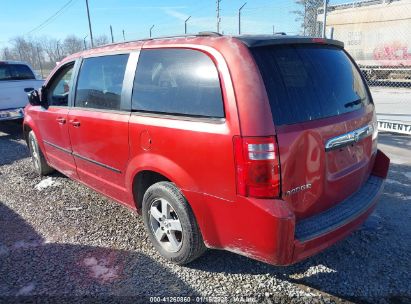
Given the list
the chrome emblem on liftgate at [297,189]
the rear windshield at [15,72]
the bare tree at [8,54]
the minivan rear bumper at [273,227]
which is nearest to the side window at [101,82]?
the minivan rear bumper at [273,227]

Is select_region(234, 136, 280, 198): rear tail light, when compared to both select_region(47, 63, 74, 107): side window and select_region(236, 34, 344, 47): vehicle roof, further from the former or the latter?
select_region(47, 63, 74, 107): side window

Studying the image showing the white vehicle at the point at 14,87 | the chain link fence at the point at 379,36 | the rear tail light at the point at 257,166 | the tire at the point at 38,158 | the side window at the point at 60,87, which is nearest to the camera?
the rear tail light at the point at 257,166

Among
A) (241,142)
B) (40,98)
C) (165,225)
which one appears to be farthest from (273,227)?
(40,98)

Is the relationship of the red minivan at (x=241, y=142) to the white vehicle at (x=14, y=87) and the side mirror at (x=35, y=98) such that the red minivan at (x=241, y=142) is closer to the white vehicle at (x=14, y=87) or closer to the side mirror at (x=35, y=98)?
the side mirror at (x=35, y=98)

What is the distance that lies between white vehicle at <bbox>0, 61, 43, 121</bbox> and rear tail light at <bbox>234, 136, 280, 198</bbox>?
26.2 ft

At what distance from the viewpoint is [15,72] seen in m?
9.60

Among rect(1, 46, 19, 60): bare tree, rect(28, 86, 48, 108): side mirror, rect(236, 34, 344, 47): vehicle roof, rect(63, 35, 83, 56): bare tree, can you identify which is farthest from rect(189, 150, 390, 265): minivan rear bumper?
rect(1, 46, 19, 60): bare tree

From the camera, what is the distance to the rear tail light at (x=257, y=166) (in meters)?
2.29

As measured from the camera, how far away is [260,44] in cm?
249

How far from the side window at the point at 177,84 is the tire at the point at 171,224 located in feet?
2.20

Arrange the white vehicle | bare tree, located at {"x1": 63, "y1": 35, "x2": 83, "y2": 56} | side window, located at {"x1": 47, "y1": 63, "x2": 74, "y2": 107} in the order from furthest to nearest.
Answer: bare tree, located at {"x1": 63, "y1": 35, "x2": 83, "y2": 56}
the white vehicle
side window, located at {"x1": 47, "y1": 63, "x2": 74, "y2": 107}

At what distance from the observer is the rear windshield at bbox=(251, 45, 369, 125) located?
2.40 meters

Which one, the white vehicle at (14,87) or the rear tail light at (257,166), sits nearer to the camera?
the rear tail light at (257,166)

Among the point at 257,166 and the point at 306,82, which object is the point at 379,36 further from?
the point at 257,166
